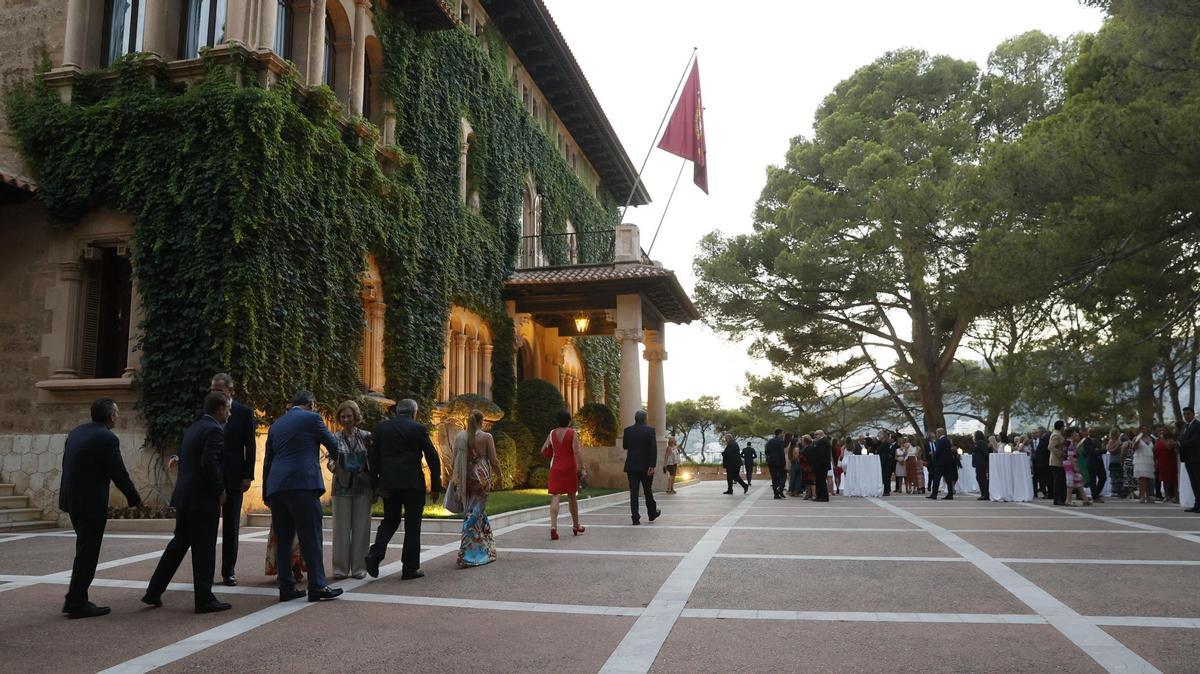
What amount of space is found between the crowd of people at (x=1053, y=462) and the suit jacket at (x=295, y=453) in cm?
1508

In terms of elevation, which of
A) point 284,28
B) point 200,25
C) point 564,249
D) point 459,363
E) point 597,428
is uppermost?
point 284,28

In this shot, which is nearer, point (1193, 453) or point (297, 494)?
point (297, 494)

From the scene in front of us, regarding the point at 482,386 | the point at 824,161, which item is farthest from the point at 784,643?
the point at 824,161

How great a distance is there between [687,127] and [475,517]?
20932 millimetres

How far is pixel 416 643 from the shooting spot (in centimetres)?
550

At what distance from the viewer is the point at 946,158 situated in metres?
28.8

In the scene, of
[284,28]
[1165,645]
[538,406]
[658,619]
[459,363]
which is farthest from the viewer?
[538,406]

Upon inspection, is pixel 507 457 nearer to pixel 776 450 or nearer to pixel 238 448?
pixel 776 450

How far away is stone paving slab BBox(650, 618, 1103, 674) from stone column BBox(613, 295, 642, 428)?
58.4 feet

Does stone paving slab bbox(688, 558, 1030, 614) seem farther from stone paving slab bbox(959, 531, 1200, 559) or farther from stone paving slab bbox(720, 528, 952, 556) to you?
stone paving slab bbox(959, 531, 1200, 559)

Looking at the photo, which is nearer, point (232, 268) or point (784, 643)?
point (784, 643)

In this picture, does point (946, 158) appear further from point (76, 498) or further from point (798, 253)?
point (76, 498)

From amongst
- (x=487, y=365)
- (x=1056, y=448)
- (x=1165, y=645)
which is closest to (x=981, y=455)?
(x=1056, y=448)

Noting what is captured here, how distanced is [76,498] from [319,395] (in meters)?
8.52
